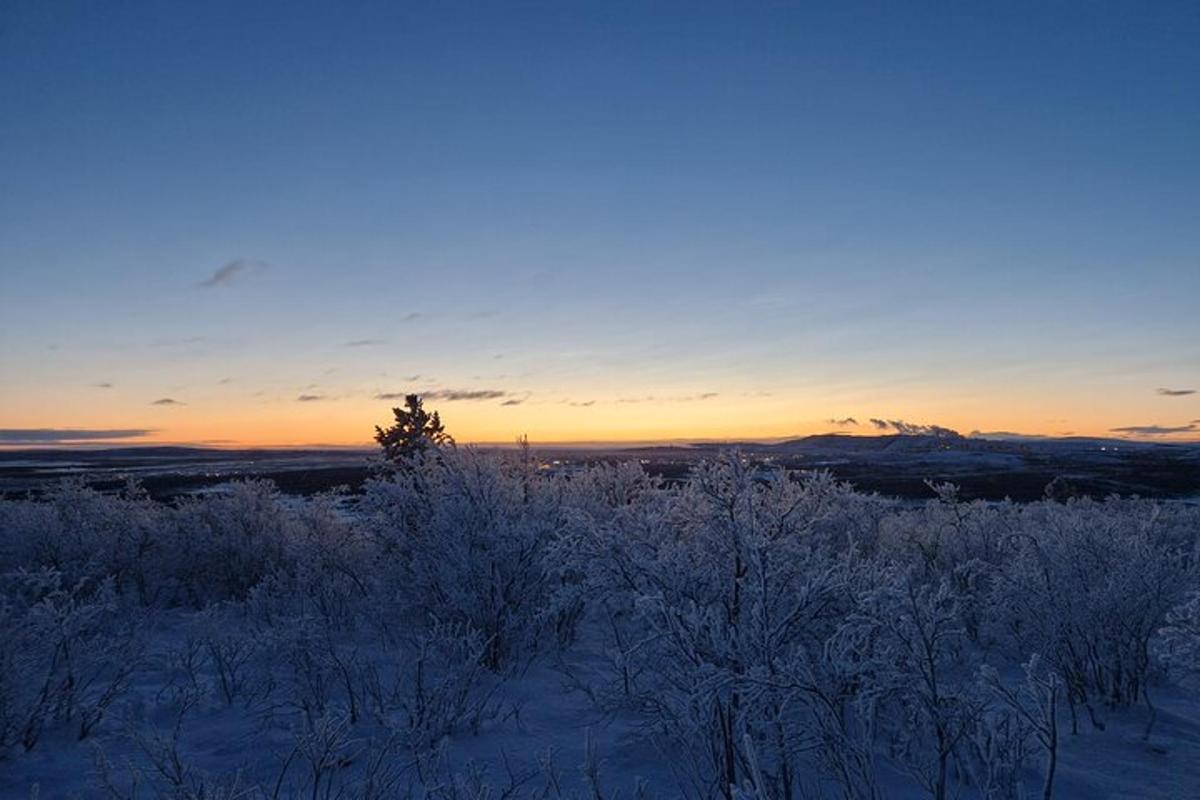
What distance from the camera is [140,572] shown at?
44.8 feet

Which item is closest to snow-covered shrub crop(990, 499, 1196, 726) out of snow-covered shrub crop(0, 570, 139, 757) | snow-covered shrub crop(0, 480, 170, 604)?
snow-covered shrub crop(0, 570, 139, 757)

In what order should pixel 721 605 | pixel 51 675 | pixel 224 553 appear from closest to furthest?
pixel 721 605 < pixel 51 675 < pixel 224 553

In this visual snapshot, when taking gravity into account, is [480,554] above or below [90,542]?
above

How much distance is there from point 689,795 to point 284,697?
14.6 feet

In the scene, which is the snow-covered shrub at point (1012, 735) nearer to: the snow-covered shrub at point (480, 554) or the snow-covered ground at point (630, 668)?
the snow-covered ground at point (630, 668)

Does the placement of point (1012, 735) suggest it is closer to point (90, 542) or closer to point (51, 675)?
point (51, 675)

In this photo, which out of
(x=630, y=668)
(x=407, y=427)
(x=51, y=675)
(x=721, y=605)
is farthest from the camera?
(x=407, y=427)

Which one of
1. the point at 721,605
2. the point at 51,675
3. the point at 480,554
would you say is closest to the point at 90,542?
the point at 51,675

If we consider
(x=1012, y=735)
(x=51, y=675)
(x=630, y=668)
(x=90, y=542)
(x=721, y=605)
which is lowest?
(x=630, y=668)

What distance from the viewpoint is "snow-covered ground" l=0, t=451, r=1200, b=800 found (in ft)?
13.6

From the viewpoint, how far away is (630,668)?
6.93 meters

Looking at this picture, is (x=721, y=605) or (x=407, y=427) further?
(x=407, y=427)

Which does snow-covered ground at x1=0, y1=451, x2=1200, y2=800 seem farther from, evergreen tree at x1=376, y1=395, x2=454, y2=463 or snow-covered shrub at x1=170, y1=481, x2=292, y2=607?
evergreen tree at x1=376, y1=395, x2=454, y2=463

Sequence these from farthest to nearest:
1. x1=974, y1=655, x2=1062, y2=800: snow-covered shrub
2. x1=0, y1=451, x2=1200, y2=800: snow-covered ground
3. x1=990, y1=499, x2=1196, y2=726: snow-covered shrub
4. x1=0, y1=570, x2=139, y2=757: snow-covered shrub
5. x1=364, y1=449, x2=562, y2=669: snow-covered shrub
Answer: x1=364, y1=449, x2=562, y2=669: snow-covered shrub, x1=990, y1=499, x2=1196, y2=726: snow-covered shrub, x1=0, y1=570, x2=139, y2=757: snow-covered shrub, x1=0, y1=451, x2=1200, y2=800: snow-covered ground, x1=974, y1=655, x2=1062, y2=800: snow-covered shrub
